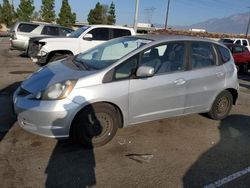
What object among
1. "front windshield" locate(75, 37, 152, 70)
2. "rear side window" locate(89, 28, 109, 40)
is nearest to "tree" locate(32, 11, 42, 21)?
"rear side window" locate(89, 28, 109, 40)

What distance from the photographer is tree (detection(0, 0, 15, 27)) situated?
60.8m

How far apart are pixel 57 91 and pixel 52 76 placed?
1.57ft

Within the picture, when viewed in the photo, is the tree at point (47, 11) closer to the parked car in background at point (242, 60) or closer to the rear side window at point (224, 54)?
Answer: the parked car in background at point (242, 60)

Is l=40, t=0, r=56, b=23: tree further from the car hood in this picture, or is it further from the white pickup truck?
the car hood

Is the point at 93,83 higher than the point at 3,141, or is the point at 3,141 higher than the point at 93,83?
the point at 93,83

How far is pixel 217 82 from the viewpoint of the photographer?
6164 mm

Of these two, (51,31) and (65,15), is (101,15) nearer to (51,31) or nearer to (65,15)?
(65,15)

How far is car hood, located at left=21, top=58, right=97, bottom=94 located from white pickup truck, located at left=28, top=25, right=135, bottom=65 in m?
5.86

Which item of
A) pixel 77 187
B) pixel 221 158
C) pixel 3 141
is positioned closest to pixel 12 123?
pixel 3 141

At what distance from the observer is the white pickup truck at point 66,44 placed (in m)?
11.1

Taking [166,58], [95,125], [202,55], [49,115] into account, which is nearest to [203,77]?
[202,55]

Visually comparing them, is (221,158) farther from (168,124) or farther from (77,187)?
(77,187)

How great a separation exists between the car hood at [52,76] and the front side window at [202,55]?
2.03 metres

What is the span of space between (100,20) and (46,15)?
1115 cm
